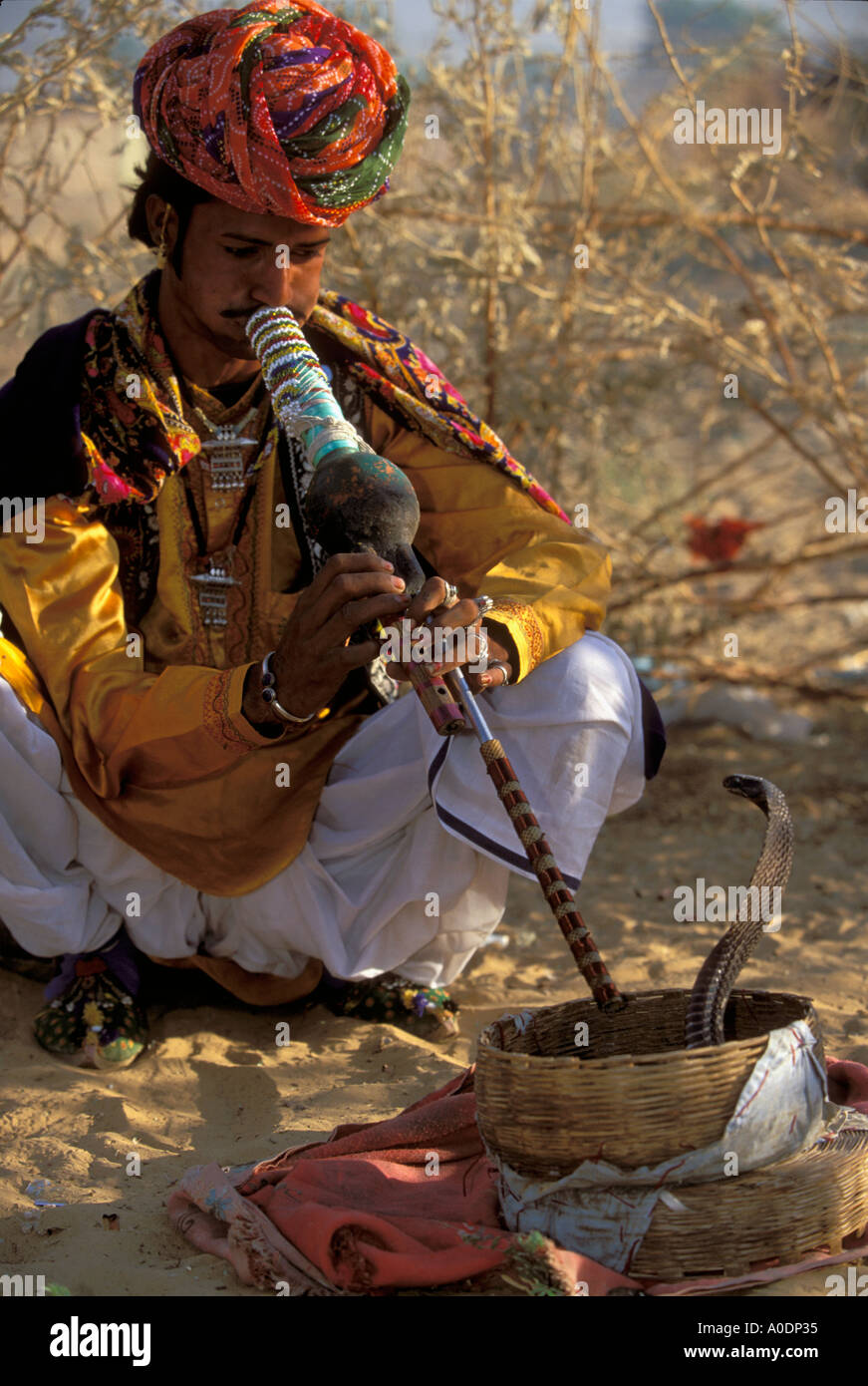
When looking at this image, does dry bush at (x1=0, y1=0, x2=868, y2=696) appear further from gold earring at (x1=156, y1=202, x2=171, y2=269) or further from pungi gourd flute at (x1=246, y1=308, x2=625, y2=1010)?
pungi gourd flute at (x1=246, y1=308, x2=625, y2=1010)

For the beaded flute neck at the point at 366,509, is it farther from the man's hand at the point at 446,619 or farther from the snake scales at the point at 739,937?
the snake scales at the point at 739,937

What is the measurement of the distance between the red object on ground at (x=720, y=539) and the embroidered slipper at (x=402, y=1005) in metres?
2.73

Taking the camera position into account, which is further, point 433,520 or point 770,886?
point 433,520

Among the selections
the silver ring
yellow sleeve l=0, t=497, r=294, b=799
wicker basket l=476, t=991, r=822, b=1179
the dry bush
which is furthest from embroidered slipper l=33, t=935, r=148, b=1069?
the dry bush

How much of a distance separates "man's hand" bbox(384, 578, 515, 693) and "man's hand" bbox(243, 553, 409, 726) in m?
0.03

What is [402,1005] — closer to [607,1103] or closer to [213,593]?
[213,593]

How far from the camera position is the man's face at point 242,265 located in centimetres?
270

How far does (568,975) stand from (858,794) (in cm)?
170

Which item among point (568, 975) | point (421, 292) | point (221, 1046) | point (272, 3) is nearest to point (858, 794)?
point (568, 975)

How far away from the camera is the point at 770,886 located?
6.79 ft

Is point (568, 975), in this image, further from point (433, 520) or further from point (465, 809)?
point (433, 520)

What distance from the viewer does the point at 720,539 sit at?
5258 mm

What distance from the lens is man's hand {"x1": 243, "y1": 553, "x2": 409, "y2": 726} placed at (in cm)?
222

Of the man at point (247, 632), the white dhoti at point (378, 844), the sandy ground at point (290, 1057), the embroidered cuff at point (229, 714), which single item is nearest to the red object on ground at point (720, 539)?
the sandy ground at point (290, 1057)
